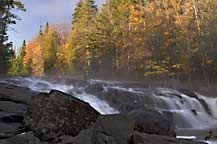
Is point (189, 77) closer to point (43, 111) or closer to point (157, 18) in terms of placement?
point (157, 18)

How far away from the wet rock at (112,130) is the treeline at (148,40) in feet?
98.1

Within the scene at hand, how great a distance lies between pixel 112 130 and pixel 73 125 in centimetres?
192

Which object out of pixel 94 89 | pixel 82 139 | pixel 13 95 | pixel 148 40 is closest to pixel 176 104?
pixel 94 89

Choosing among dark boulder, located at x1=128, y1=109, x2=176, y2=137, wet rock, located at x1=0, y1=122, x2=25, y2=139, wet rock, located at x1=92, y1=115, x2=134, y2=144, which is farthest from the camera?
dark boulder, located at x1=128, y1=109, x2=176, y2=137

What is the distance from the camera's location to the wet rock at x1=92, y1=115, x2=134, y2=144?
24.7 feet

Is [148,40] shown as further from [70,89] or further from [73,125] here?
[73,125]

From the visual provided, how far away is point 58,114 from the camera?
30.6ft

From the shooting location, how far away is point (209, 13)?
38.1m

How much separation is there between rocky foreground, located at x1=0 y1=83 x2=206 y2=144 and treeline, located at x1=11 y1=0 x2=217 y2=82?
27859 mm

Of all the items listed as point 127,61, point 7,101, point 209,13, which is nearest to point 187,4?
point 209,13

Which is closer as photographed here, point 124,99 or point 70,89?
point 124,99

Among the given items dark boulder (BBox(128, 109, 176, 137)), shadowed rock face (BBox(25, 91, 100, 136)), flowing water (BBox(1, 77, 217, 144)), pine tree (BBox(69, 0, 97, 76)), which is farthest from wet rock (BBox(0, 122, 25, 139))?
pine tree (BBox(69, 0, 97, 76))

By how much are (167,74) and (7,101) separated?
1114 inches

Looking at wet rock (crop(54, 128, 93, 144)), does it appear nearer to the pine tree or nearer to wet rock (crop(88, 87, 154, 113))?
wet rock (crop(88, 87, 154, 113))
